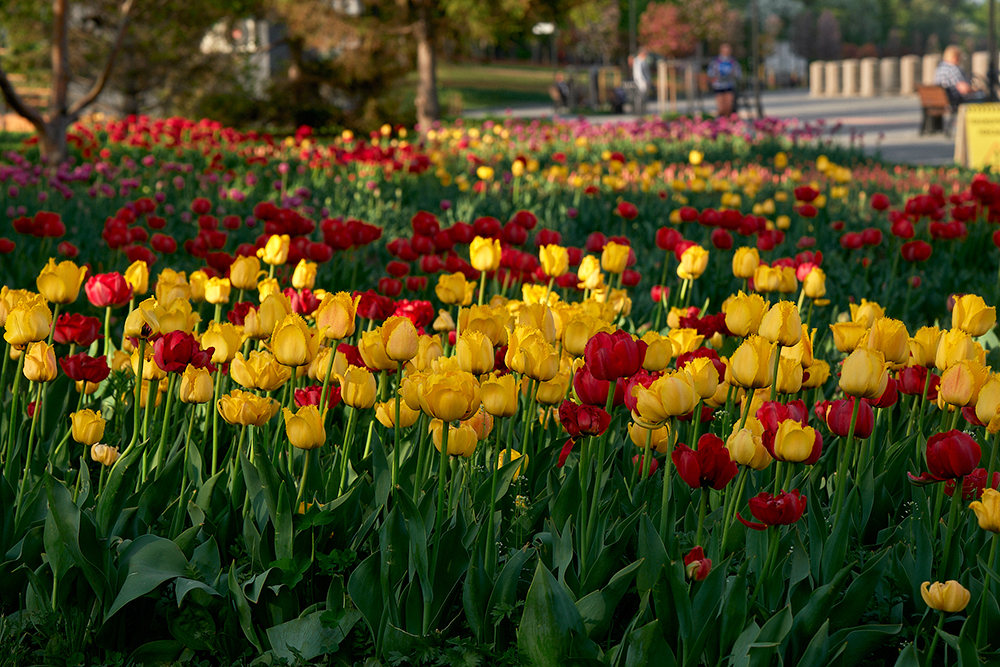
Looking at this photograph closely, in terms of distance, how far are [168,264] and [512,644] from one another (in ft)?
12.6

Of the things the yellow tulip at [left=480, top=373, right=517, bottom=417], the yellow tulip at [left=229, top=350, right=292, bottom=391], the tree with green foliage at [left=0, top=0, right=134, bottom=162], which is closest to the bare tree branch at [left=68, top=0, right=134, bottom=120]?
the tree with green foliage at [left=0, top=0, right=134, bottom=162]

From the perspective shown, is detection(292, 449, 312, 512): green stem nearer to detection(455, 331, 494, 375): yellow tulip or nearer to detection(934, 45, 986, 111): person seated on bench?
Answer: detection(455, 331, 494, 375): yellow tulip

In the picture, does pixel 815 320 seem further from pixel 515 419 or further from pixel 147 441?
pixel 147 441

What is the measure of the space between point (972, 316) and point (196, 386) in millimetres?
1722

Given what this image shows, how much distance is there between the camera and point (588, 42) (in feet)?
151

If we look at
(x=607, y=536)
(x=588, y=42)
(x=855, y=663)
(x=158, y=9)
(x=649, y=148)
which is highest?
(x=588, y=42)

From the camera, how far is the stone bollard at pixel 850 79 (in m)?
38.2

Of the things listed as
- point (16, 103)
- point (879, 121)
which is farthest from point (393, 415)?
point (879, 121)

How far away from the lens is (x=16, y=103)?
9750 millimetres

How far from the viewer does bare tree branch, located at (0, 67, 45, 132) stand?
903 cm

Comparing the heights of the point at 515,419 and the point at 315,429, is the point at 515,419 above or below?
below

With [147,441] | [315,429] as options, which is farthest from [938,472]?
[147,441]

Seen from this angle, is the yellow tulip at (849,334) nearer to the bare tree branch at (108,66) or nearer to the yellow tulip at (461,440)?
the yellow tulip at (461,440)

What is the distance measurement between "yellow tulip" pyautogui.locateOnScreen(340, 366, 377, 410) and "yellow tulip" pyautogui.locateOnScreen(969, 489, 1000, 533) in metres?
1.14
